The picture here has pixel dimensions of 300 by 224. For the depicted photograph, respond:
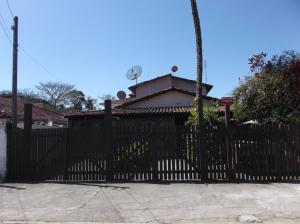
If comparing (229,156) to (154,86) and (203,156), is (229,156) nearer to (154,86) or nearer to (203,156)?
(203,156)

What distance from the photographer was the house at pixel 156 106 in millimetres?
28531

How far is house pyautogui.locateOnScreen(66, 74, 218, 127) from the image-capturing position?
2853 centimetres

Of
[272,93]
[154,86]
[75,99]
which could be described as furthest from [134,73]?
[75,99]

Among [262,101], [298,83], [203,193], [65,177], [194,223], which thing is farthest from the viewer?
[262,101]

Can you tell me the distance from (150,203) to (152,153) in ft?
10.3

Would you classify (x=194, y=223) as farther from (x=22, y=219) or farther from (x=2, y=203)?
(x=2, y=203)

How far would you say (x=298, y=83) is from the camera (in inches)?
585

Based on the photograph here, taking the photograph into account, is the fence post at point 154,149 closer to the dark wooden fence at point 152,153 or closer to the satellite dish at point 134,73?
the dark wooden fence at point 152,153

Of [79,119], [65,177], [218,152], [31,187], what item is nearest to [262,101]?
[218,152]

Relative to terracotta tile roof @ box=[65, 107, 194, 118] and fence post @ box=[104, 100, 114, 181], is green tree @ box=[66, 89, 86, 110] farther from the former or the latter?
fence post @ box=[104, 100, 114, 181]

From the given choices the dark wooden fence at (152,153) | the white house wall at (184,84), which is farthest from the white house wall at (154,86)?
the dark wooden fence at (152,153)

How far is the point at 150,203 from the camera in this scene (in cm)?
962

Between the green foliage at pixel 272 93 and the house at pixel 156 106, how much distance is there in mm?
8778

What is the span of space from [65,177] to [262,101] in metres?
8.19
